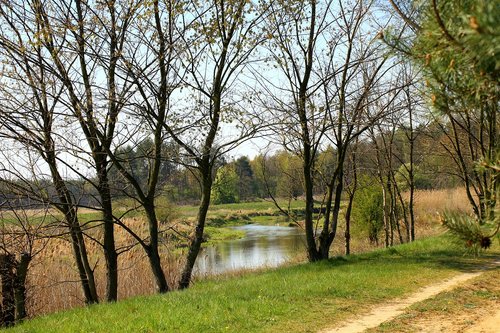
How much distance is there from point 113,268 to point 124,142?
260cm

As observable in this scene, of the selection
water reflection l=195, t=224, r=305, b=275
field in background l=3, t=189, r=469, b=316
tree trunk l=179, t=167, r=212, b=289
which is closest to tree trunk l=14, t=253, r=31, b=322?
field in background l=3, t=189, r=469, b=316

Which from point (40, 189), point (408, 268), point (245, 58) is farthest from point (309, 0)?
point (40, 189)

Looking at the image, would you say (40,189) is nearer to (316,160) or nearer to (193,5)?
(193,5)

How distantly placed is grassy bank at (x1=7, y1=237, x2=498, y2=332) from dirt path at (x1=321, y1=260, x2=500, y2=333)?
0.21 metres

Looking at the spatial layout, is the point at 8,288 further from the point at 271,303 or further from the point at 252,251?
the point at 252,251

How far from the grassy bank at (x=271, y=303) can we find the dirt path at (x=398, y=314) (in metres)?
0.21

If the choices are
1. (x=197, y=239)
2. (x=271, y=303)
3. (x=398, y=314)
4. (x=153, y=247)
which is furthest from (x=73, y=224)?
(x=398, y=314)

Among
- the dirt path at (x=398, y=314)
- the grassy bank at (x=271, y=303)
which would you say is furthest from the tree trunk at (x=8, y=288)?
the dirt path at (x=398, y=314)

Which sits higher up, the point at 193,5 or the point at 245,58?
the point at 193,5

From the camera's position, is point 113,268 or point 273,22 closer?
point 113,268

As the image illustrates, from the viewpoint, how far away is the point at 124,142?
390 inches

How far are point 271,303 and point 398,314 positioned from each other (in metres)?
1.69

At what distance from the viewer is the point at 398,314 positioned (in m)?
6.41

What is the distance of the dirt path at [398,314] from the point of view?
5676 millimetres
